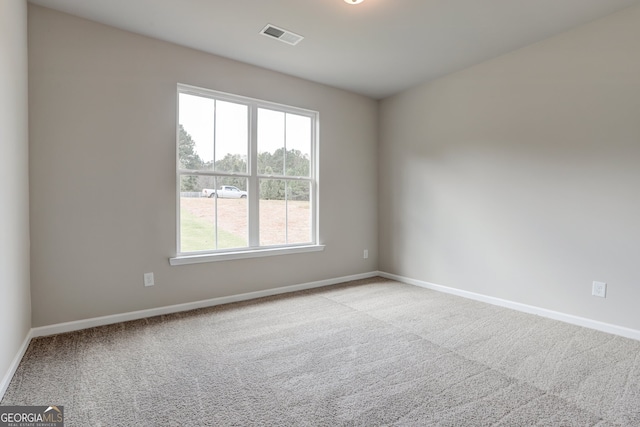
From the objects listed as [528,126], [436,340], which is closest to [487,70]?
[528,126]

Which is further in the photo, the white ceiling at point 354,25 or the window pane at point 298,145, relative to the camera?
the window pane at point 298,145

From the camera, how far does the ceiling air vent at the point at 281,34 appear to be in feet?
9.19

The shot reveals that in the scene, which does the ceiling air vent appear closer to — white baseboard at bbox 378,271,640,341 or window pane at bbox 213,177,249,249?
window pane at bbox 213,177,249,249

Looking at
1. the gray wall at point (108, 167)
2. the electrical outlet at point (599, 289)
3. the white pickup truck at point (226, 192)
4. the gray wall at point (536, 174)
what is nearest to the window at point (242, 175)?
the white pickup truck at point (226, 192)

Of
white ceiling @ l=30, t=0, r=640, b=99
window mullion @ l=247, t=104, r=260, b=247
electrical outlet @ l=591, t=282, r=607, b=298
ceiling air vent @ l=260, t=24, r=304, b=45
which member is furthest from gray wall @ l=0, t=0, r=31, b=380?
electrical outlet @ l=591, t=282, r=607, b=298

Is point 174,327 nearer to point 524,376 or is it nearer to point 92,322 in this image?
point 92,322

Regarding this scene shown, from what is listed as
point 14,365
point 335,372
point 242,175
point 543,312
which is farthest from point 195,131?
point 543,312

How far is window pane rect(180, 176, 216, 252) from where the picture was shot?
322 cm

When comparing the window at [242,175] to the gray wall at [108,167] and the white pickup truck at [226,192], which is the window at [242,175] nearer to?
the white pickup truck at [226,192]

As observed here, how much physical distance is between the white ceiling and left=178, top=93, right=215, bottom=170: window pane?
543 mm

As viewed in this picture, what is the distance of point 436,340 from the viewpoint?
2.53m

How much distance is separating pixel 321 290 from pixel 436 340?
5.63 feet

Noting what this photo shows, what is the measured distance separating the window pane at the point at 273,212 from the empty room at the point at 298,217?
0.03 m

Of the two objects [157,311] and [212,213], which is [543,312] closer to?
[212,213]
